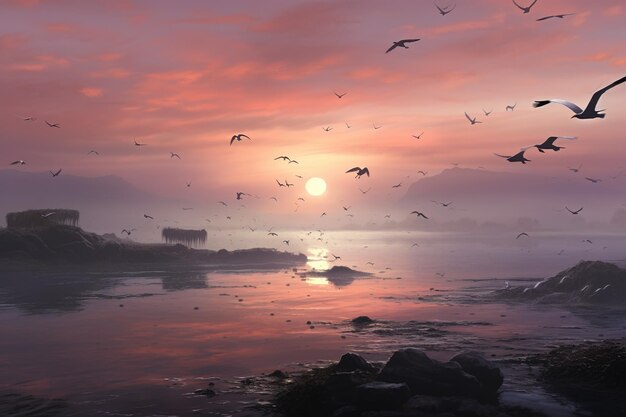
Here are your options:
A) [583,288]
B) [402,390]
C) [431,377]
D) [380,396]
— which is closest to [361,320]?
[431,377]

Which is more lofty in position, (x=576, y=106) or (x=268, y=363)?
(x=576, y=106)

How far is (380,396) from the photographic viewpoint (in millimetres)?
18609

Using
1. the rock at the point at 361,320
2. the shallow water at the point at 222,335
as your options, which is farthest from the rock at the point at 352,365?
the rock at the point at 361,320

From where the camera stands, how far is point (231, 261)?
372 feet

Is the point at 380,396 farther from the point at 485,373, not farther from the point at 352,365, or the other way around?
the point at 485,373

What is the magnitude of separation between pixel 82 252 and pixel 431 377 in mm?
85946

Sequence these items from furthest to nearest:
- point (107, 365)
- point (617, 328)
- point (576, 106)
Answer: point (617, 328), point (107, 365), point (576, 106)

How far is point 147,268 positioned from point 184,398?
78.2 metres

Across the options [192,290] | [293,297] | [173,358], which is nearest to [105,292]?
[192,290]

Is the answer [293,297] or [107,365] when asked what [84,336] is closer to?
[107,365]

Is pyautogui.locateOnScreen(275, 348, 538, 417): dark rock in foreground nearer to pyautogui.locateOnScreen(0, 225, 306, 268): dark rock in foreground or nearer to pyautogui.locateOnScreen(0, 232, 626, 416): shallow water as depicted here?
pyautogui.locateOnScreen(0, 232, 626, 416): shallow water

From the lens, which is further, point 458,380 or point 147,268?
point 147,268

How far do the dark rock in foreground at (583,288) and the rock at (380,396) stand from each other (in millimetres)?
37676

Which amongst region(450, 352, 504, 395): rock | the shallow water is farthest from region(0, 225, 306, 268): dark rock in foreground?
region(450, 352, 504, 395): rock
